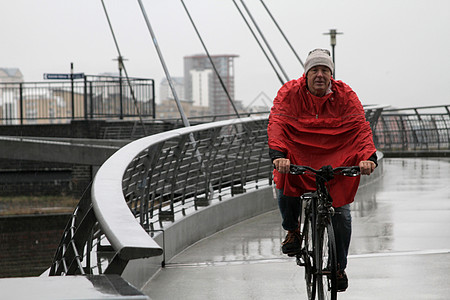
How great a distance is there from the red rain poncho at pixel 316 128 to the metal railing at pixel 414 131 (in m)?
16.9

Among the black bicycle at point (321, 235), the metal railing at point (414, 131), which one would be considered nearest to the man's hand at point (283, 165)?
the black bicycle at point (321, 235)

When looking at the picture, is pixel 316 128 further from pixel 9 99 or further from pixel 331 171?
pixel 9 99

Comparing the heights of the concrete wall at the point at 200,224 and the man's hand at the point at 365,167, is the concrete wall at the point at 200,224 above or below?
below

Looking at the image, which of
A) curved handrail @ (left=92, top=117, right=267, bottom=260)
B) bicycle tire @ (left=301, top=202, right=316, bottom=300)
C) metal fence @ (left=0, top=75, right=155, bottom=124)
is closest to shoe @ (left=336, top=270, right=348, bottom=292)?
bicycle tire @ (left=301, top=202, right=316, bottom=300)

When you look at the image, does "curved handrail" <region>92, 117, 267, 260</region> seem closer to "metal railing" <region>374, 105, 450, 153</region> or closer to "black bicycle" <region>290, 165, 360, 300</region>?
"black bicycle" <region>290, 165, 360, 300</region>

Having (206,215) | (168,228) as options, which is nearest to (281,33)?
(206,215)

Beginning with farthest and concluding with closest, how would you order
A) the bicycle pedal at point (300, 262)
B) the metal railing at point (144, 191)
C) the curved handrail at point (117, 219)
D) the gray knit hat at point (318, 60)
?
1. the bicycle pedal at point (300, 262)
2. the gray knit hat at point (318, 60)
3. the metal railing at point (144, 191)
4. the curved handrail at point (117, 219)

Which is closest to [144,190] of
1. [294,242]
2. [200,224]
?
[294,242]

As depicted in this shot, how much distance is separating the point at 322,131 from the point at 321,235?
60 centimetres

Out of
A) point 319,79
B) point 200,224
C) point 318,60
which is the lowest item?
point 200,224

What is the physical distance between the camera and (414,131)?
70.4 ft

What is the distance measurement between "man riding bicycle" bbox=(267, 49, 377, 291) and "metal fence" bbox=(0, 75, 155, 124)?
24433 mm

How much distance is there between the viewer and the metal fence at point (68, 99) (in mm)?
28625

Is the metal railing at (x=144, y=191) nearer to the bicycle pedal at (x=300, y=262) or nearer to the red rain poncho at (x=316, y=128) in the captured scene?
the red rain poncho at (x=316, y=128)
